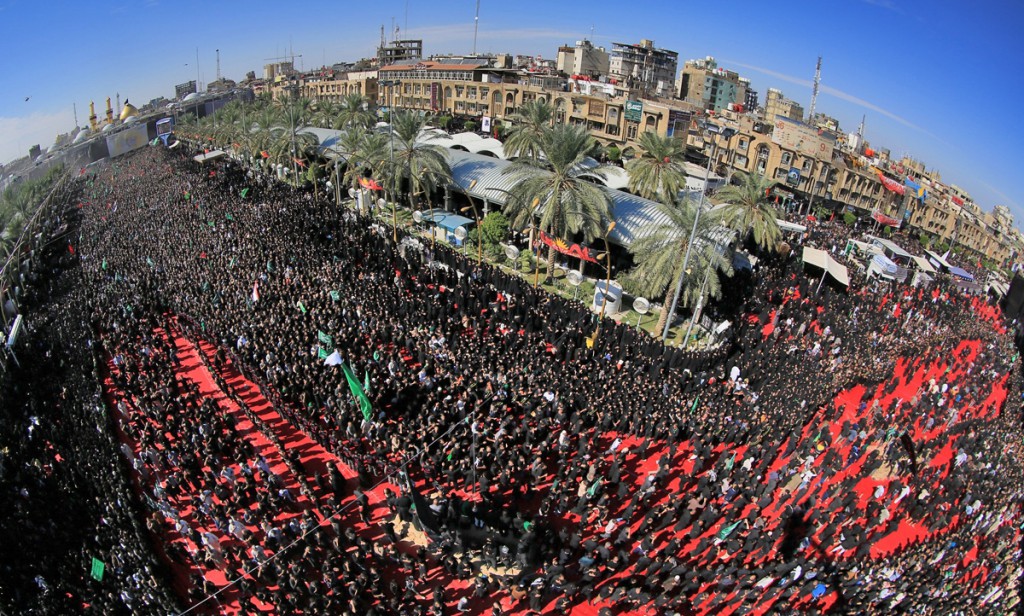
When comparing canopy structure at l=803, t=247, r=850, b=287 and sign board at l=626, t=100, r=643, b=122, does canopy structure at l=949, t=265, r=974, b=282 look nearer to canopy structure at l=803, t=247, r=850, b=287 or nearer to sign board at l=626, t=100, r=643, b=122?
canopy structure at l=803, t=247, r=850, b=287

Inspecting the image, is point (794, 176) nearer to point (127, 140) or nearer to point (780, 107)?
point (780, 107)

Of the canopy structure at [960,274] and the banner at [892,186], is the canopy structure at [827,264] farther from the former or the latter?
the banner at [892,186]

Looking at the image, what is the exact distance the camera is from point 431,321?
17.9m

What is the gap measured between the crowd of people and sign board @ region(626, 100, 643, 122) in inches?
1279

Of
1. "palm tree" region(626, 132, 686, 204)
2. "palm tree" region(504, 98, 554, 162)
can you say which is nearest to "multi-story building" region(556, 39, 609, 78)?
"palm tree" region(504, 98, 554, 162)

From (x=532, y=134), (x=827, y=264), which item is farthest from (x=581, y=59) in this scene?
(x=827, y=264)

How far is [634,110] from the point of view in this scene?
4962 cm

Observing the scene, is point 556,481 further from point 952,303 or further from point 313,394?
point 952,303

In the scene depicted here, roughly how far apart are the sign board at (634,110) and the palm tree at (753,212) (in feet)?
98.7

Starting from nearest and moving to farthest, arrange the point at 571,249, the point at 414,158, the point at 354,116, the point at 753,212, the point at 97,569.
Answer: the point at 97,569 < the point at 753,212 < the point at 571,249 < the point at 414,158 < the point at 354,116

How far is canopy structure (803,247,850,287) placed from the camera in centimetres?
2505

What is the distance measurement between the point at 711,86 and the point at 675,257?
8695 cm

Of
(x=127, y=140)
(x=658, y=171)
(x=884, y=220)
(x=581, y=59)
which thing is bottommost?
(x=884, y=220)

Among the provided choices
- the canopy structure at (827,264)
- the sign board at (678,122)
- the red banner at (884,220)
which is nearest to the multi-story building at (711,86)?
the sign board at (678,122)
